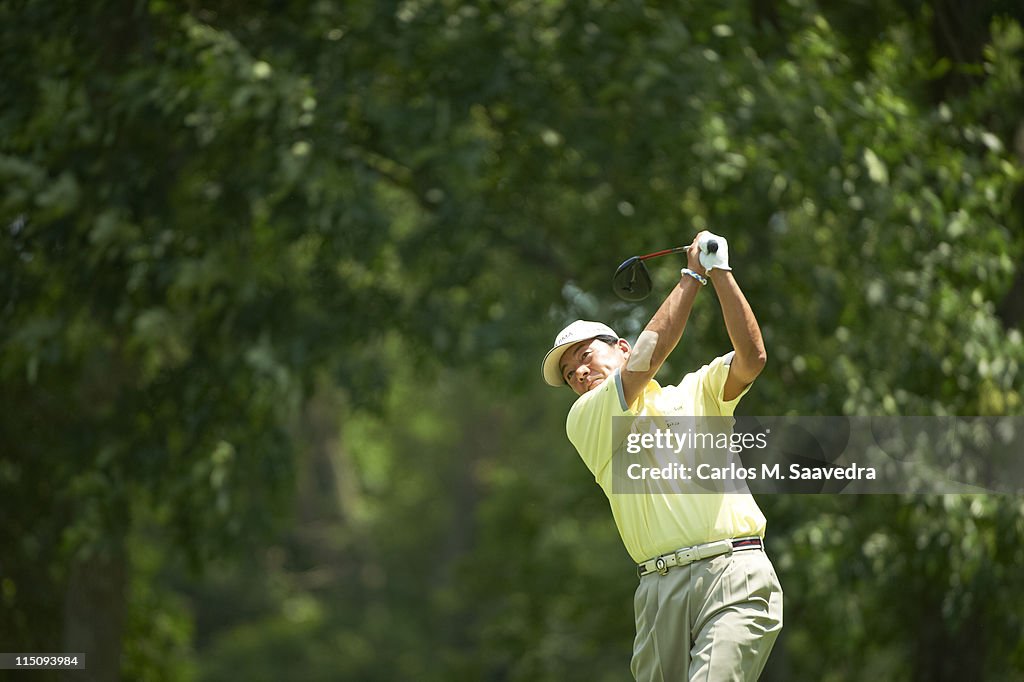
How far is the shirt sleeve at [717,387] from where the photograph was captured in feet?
15.0

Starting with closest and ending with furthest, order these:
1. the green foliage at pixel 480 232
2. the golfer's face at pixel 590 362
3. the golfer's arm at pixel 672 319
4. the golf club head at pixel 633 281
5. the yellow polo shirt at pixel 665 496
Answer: the golfer's arm at pixel 672 319 → the yellow polo shirt at pixel 665 496 → the golfer's face at pixel 590 362 → the golf club head at pixel 633 281 → the green foliage at pixel 480 232

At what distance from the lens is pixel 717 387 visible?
4.62 m

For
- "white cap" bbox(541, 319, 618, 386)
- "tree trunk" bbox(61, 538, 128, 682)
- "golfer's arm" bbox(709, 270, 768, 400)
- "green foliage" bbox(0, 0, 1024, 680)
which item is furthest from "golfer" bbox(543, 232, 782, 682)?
"tree trunk" bbox(61, 538, 128, 682)

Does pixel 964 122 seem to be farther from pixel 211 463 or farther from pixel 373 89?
pixel 211 463

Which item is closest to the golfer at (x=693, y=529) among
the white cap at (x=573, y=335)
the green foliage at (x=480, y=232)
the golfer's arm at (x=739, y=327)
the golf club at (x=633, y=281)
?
the golfer's arm at (x=739, y=327)

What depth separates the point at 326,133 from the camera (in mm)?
8820

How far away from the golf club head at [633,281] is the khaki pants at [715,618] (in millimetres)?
1188

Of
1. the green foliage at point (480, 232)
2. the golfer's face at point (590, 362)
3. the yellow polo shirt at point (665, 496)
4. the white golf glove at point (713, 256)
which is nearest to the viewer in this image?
the white golf glove at point (713, 256)

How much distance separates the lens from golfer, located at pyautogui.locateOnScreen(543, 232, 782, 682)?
14.2 ft

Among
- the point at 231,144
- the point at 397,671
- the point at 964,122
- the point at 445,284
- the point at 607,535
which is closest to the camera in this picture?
the point at 964,122

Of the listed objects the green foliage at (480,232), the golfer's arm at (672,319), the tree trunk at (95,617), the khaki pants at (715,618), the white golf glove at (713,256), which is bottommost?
the tree trunk at (95,617)

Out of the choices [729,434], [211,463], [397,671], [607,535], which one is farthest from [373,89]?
[397,671]

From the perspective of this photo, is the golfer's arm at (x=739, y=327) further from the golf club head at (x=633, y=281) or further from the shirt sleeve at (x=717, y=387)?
the golf club head at (x=633, y=281)

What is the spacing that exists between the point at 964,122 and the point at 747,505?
4.73m
